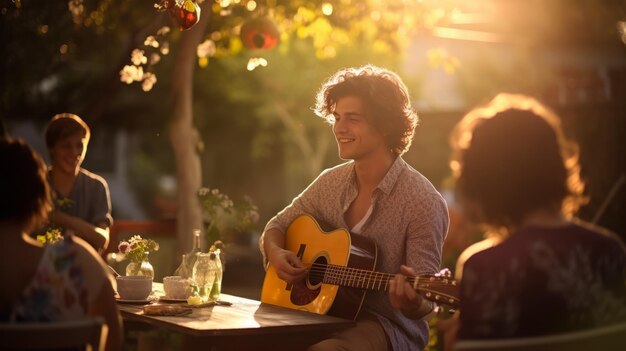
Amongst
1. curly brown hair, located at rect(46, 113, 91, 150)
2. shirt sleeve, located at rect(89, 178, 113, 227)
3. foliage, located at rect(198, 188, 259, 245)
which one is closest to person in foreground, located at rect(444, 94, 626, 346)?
foliage, located at rect(198, 188, 259, 245)

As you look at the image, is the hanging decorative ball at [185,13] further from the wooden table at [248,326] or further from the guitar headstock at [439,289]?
the guitar headstock at [439,289]

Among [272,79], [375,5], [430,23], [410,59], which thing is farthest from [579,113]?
[410,59]

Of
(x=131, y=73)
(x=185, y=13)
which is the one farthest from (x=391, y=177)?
(x=131, y=73)

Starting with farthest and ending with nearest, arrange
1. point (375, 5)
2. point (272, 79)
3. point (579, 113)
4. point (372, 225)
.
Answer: point (272, 79) < point (579, 113) < point (375, 5) < point (372, 225)

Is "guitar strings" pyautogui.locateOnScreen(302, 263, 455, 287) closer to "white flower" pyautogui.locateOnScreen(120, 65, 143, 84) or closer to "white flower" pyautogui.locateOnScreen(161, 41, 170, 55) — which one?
"white flower" pyautogui.locateOnScreen(120, 65, 143, 84)

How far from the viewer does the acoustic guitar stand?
4.61 m

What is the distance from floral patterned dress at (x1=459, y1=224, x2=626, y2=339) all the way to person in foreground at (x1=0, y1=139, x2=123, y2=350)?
1.25 metres

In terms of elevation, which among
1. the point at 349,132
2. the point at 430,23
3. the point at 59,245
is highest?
the point at 430,23

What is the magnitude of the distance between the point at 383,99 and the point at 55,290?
2162mm

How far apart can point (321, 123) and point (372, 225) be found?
938 inches

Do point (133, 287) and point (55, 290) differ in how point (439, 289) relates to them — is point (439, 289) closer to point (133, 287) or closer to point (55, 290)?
point (55, 290)

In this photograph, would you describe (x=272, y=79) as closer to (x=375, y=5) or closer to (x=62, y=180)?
(x=375, y=5)

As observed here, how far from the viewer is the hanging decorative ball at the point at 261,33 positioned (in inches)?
320

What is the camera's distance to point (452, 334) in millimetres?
3352
